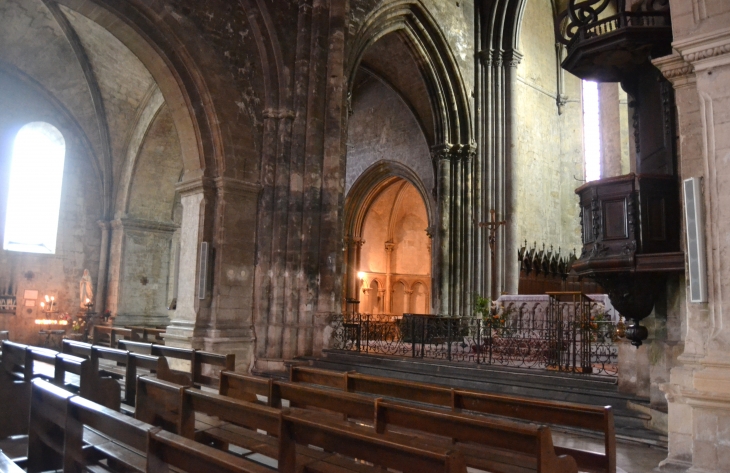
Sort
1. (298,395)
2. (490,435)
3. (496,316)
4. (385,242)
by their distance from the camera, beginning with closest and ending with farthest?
(490,435), (298,395), (496,316), (385,242)

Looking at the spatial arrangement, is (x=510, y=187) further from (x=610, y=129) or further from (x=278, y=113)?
(x=278, y=113)

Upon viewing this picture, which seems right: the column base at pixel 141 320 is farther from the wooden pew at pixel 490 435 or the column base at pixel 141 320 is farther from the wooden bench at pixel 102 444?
the wooden pew at pixel 490 435

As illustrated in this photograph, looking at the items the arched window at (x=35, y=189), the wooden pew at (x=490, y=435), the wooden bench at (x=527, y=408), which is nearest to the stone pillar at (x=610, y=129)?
→ the wooden bench at (x=527, y=408)

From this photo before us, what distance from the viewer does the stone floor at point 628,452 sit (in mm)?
5004

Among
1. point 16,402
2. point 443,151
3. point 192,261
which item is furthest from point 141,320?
point 16,402

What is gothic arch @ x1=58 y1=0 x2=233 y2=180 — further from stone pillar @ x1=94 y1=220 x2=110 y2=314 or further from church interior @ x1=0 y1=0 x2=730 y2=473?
stone pillar @ x1=94 y1=220 x2=110 y2=314

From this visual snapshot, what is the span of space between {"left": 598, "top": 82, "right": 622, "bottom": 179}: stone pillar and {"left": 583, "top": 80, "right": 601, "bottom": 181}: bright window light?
10.9 meters

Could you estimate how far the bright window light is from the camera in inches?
869

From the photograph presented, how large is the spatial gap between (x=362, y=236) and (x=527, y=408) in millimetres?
20167

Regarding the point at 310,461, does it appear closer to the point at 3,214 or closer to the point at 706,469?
the point at 706,469

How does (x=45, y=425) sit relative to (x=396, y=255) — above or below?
below

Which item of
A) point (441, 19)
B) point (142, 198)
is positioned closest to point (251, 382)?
point (142, 198)

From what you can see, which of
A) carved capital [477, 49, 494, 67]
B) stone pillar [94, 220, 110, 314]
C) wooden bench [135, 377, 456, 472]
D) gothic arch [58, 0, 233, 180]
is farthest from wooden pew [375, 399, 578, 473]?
carved capital [477, 49, 494, 67]

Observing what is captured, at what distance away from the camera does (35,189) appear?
1686 centimetres
